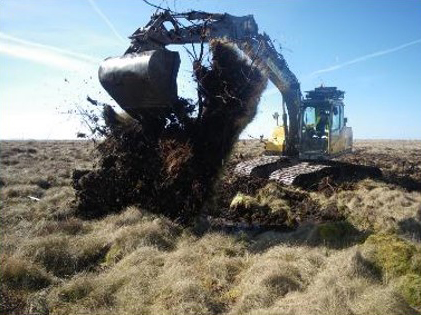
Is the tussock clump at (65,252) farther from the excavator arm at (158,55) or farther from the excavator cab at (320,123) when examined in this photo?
the excavator cab at (320,123)

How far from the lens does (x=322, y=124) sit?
16.4m

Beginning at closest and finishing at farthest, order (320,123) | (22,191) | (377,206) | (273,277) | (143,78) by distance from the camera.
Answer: (273,277)
(143,78)
(377,206)
(22,191)
(320,123)

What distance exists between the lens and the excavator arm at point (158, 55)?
30.5 feet

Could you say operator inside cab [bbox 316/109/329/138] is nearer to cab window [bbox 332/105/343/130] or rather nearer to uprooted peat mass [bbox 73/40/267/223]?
cab window [bbox 332/105/343/130]

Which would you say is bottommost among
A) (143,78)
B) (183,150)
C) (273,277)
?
(273,277)

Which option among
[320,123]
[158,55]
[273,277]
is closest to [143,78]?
[158,55]

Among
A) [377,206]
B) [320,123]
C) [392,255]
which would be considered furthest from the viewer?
[320,123]

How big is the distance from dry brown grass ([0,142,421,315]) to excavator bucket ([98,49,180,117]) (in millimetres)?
2097

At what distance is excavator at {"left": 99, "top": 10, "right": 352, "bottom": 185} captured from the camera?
9.41 metres

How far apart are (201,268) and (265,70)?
16.0ft

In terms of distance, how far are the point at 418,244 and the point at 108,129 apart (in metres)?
6.54

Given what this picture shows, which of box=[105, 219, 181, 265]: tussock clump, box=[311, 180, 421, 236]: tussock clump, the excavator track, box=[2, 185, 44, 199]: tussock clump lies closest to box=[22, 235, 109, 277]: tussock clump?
box=[105, 219, 181, 265]: tussock clump

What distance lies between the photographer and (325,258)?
679 cm

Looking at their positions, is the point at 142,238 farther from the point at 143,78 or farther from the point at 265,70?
the point at 265,70
